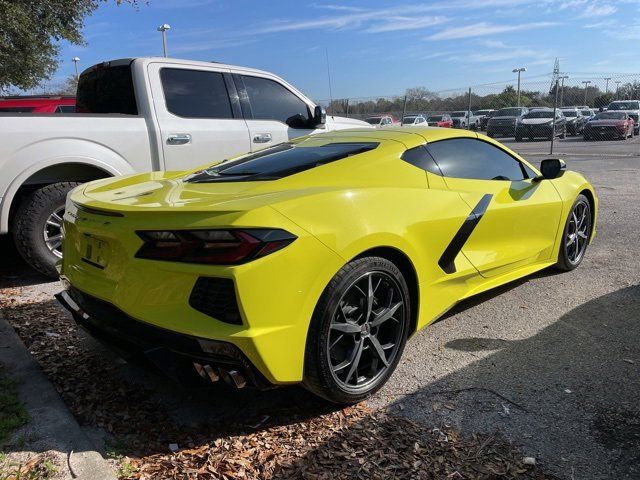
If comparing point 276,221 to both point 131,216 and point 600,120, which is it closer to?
point 131,216

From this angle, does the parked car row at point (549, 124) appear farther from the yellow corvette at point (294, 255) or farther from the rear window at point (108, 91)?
the yellow corvette at point (294, 255)

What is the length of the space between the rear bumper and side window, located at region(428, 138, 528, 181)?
6.25 ft

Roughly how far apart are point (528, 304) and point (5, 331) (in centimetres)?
381

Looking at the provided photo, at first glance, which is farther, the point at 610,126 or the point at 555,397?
the point at 610,126

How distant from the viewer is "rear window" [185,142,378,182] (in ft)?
10.3

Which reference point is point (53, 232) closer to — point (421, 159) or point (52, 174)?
point (52, 174)

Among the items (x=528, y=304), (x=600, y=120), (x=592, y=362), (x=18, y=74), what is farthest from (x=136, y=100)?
(x=600, y=120)

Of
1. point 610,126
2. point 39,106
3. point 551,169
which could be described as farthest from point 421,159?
point 610,126

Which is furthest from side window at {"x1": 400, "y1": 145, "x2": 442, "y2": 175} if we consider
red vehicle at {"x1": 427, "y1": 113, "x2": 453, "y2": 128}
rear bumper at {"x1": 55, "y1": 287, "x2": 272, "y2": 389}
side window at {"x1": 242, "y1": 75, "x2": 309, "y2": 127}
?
red vehicle at {"x1": 427, "y1": 113, "x2": 453, "y2": 128}

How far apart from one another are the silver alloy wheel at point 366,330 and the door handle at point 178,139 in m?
3.04

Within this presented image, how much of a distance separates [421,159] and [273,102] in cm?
305

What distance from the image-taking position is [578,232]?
16.4 feet

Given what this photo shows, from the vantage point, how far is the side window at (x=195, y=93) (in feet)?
17.4

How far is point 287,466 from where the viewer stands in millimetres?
2395
